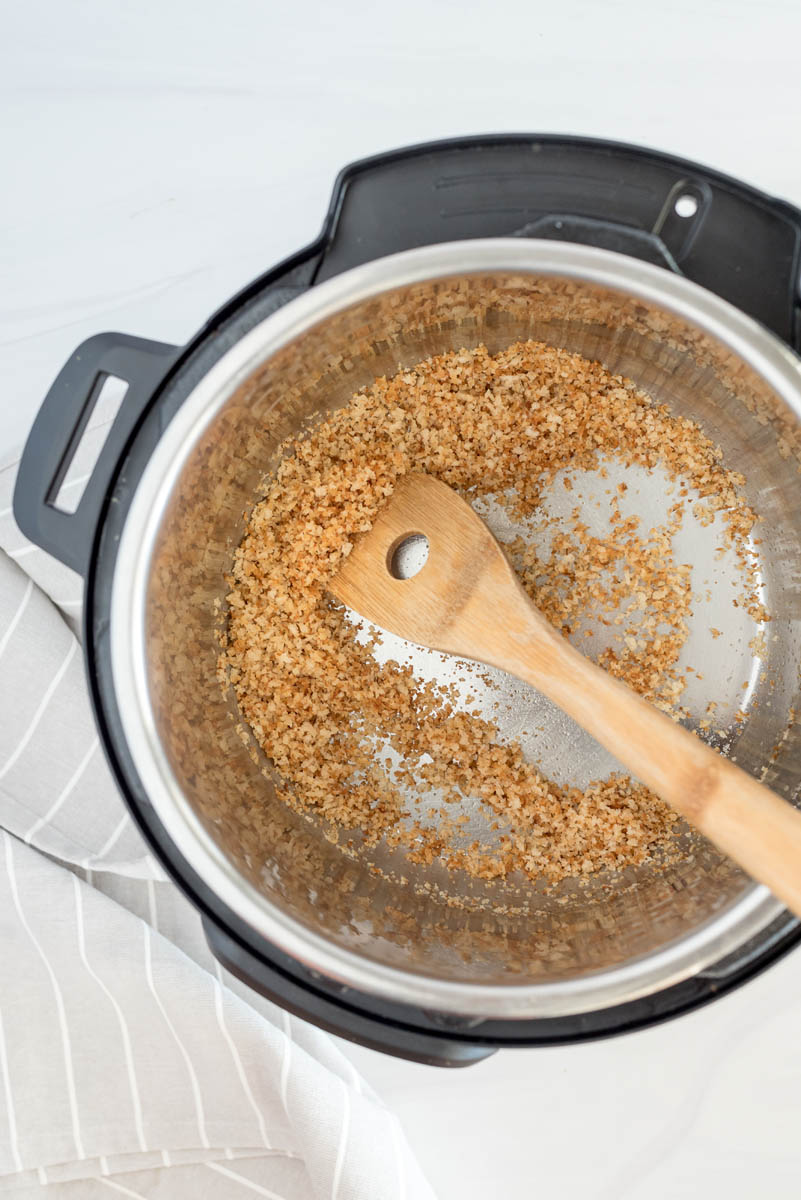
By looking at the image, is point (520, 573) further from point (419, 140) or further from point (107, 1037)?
point (107, 1037)

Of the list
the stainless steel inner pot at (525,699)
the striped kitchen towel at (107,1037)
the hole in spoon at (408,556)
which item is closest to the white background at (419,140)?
the striped kitchen towel at (107,1037)

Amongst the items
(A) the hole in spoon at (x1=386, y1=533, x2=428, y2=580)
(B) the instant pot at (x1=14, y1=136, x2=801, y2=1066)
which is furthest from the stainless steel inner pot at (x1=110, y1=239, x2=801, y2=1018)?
(A) the hole in spoon at (x1=386, y1=533, x2=428, y2=580)

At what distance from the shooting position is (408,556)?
0.94 metres

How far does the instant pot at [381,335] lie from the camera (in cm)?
72

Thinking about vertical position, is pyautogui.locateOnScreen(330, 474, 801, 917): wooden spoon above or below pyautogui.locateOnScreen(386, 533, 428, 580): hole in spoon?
below

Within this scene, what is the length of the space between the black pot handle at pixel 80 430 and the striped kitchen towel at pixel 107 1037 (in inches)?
8.4

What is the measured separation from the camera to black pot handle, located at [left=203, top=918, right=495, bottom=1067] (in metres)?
0.74

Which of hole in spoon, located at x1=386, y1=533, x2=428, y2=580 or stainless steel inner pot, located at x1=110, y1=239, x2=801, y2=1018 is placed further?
hole in spoon, located at x1=386, y1=533, x2=428, y2=580

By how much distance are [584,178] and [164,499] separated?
430mm

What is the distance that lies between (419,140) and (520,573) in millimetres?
502

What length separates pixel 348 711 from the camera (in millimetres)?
950

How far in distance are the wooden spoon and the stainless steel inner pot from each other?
92 mm

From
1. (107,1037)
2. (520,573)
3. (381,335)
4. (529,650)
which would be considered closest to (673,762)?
(529,650)

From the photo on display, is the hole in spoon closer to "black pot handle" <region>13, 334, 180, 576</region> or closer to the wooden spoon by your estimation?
the wooden spoon
